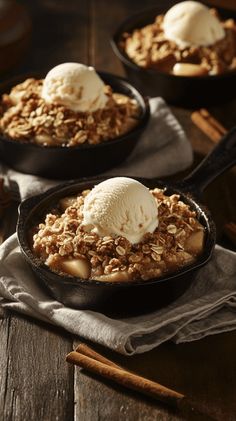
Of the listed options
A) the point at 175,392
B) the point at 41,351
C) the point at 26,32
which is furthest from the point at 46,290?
the point at 26,32

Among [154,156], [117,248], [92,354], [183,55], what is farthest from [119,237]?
[183,55]

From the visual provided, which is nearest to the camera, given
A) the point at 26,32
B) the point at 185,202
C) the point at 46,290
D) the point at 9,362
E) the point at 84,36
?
the point at 9,362

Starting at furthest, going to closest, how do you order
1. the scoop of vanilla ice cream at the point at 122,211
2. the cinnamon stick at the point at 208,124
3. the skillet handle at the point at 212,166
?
1. the cinnamon stick at the point at 208,124
2. the skillet handle at the point at 212,166
3. the scoop of vanilla ice cream at the point at 122,211

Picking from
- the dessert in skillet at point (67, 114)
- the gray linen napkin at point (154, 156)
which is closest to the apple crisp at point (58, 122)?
the dessert in skillet at point (67, 114)

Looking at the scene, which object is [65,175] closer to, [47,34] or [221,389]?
[221,389]

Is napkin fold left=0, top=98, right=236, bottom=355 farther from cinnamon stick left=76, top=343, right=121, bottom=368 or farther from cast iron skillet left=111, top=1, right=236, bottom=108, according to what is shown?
cast iron skillet left=111, top=1, right=236, bottom=108

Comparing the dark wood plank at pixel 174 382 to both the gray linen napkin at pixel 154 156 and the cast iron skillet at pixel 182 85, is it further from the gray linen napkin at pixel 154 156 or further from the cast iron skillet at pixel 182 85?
the cast iron skillet at pixel 182 85
